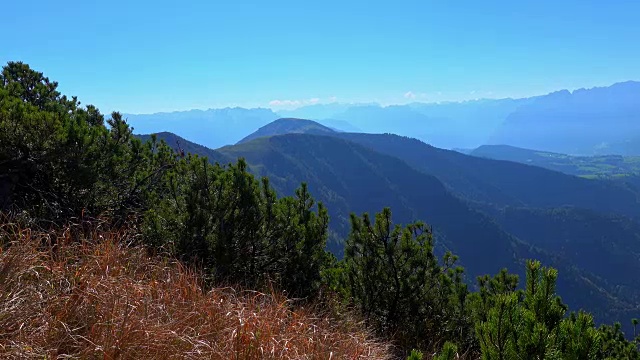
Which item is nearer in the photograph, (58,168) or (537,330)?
(537,330)

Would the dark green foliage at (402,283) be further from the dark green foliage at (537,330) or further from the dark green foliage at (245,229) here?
the dark green foliage at (537,330)

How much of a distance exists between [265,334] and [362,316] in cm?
316

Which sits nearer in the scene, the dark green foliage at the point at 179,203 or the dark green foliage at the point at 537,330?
the dark green foliage at the point at 537,330

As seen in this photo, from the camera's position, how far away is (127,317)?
11.6 feet

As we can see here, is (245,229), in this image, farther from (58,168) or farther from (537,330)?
(537,330)

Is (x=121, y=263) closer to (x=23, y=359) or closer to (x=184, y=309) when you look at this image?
(x=184, y=309)

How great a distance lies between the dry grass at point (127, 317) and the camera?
3.26 m

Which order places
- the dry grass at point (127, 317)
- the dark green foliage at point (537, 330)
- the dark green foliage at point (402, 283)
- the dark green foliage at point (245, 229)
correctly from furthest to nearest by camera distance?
the dark green foliage at point (402, 283), the dark green foliage at point (245, 229), the dry grass at point (127, 317), the dark green foliage at point (537, 330)

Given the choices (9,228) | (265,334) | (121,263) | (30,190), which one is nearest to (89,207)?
(30,190)

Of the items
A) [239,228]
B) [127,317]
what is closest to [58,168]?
[239,228]

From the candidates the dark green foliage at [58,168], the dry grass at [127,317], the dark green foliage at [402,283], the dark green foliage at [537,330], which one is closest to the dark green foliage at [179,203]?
the dark green foliage at [58,168]

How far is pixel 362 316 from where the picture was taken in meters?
6.87

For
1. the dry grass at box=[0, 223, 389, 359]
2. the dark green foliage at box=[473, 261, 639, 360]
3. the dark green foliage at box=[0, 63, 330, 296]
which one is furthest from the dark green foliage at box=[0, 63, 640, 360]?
the dark green foliage at box=[473, 261, 639, 360]

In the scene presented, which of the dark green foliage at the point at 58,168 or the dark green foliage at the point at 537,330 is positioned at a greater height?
the dark green foliage at the point at 58,168
